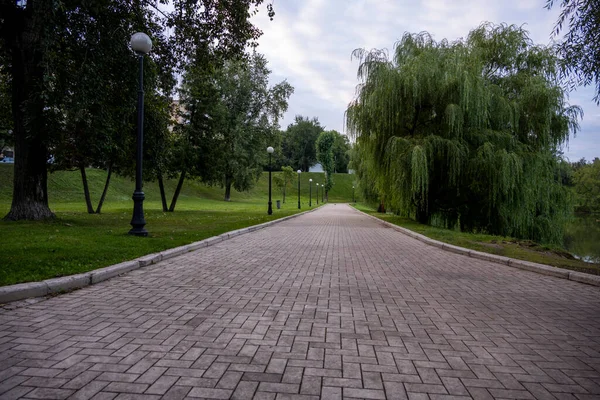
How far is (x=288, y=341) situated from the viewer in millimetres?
3352

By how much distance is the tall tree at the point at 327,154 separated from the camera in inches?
3004

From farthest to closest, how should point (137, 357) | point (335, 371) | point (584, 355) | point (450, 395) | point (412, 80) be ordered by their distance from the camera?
1. point (412, 80)
2. point (584, 355)
3. point (137, 357)
4. point (335, 371)
5. point (450, 395)

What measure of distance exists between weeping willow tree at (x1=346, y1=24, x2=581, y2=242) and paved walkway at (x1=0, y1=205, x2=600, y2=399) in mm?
10336

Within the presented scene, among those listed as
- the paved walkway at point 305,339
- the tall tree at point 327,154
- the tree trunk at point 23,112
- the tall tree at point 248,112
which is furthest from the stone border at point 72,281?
the tall tree at point 327,154

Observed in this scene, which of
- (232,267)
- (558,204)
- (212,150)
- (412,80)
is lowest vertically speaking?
(232,267)

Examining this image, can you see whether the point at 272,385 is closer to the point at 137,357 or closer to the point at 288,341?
the point at 288,341

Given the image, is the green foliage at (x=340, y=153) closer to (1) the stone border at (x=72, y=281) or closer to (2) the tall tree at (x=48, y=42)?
(2) the tall tree at (x=48, y=42)

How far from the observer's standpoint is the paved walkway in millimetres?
2557

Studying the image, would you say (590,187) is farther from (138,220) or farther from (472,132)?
(138,220)

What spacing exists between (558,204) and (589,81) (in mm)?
11022

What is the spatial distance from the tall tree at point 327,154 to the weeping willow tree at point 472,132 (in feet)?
189

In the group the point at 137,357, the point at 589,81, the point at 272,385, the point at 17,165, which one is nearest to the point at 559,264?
the point at 589,81

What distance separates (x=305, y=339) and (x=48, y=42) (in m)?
12.0

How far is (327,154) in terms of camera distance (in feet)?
251
